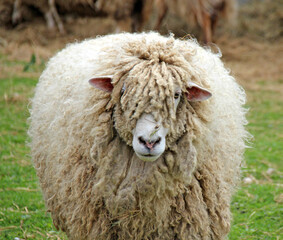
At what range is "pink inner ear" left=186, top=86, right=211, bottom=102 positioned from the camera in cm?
302

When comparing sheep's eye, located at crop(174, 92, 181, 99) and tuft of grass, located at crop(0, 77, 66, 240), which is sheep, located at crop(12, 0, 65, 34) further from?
sheep's eye, located at crop(174, 92, 181, 99)

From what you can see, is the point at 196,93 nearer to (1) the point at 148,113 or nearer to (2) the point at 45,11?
(1) the point at 148,113

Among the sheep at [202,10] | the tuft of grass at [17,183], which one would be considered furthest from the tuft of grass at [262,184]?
the sheep at [202,10]

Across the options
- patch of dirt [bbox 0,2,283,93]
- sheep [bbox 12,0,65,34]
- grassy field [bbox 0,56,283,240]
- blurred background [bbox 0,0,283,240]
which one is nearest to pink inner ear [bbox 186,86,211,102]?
blurred background [bbox 0,0,283,240]

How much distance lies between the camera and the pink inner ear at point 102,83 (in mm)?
3027

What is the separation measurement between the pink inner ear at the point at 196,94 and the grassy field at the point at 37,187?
1.48m

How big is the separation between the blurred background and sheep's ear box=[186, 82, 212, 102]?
0.75 m

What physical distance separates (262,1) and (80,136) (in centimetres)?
1306

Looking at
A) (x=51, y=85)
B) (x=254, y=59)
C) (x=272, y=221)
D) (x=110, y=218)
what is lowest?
(x=254, y=59)

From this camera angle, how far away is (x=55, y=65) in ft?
14.2

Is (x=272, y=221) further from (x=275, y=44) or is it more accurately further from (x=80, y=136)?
(x=275, y=44)

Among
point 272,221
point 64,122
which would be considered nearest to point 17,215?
point 64,122

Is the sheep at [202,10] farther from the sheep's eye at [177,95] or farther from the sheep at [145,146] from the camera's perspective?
the sheep's eye at [177,95]

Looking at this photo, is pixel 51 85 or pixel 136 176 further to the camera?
pixel 51 85
